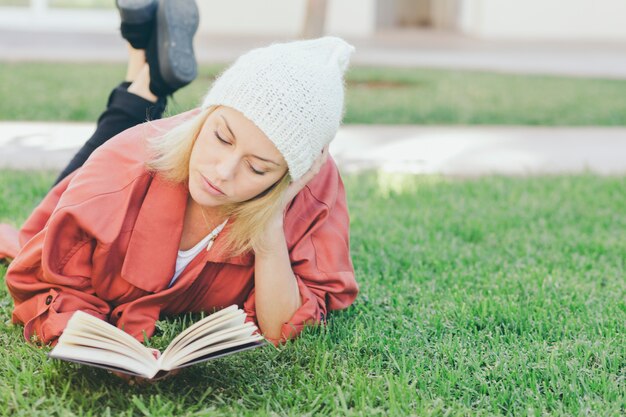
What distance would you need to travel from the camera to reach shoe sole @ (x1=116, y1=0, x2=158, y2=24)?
3.36m

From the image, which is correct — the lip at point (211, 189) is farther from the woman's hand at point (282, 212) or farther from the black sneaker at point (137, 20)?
the black sneaker at point (137, 20)

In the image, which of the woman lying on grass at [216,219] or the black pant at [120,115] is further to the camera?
the black pant at [120,115]

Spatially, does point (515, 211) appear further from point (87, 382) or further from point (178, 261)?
point (87, 382)

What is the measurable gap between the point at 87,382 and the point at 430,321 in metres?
1.12

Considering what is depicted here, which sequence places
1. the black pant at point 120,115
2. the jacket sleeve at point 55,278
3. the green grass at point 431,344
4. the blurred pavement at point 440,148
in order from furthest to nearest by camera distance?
1. the blurred pavement at point 440,148
2. the black pant at point 120,115
3. the jacket sleeve at point 55,278
4. the green grass at point 431,344

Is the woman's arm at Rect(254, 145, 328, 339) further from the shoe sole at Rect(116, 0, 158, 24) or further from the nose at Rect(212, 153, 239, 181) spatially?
the shoe sole at Rect(116, 0, 158, 24)

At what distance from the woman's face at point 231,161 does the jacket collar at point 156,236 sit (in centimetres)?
16

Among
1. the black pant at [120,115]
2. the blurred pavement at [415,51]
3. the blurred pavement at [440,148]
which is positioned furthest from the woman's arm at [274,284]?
the blurred pavement at [415,51]

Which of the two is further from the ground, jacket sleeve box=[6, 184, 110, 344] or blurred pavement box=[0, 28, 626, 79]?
jacket sleeve box=[6, 184, 110, 344]

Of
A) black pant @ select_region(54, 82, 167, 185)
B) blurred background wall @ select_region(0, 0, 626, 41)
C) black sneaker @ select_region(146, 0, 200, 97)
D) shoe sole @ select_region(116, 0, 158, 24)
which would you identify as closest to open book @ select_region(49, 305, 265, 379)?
black pant @ select_region(54, 82, 167, 185)

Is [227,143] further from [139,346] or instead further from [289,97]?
[139,346]

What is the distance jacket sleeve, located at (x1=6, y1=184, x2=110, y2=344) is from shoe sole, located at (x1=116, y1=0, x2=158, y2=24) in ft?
4.16

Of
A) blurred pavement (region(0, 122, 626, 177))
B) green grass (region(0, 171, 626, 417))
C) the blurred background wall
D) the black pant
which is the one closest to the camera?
green grass (region(0, 171, 626, 417))

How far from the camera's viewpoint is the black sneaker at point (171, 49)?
3334 mm
